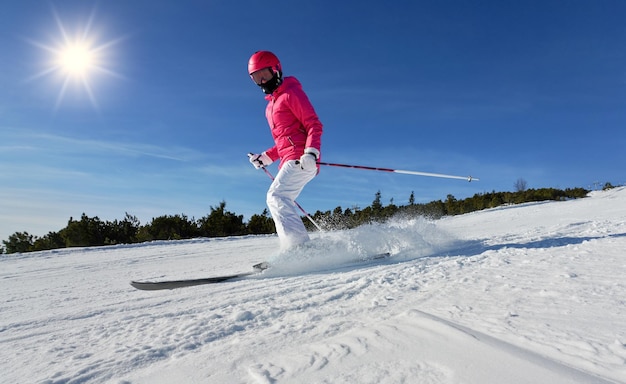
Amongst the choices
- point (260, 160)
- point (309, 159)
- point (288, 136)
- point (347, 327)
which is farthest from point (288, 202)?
point (347, 327)

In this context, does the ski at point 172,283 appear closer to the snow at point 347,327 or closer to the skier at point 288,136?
the snow at point 347,327

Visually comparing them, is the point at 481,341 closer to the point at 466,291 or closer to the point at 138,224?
the point at 466,291

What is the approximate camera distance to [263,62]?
4.17 metres

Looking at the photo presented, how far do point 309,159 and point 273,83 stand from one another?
1.19 m

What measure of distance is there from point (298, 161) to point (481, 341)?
10.1 feet

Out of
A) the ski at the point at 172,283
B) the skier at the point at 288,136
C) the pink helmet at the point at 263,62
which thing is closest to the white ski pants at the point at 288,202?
the skier at the point at 288,136

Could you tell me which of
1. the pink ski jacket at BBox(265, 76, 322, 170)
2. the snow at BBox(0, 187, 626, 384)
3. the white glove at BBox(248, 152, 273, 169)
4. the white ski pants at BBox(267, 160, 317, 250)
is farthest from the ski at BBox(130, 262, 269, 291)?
the white glove at BBox(248, 152, 273, 169)

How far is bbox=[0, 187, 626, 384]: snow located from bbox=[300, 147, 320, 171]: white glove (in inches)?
50.9

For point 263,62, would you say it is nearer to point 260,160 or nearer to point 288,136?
point 288,136

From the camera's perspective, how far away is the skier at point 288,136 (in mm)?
3836

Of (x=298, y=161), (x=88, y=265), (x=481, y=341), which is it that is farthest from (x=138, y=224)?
(x=481, y=341)

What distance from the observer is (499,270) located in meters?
2.53

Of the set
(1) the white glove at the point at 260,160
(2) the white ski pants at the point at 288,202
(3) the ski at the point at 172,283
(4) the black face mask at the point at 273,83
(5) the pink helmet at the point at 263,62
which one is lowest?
(3) the ski at the point at 172,283

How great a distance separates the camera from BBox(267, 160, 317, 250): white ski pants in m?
3.77
